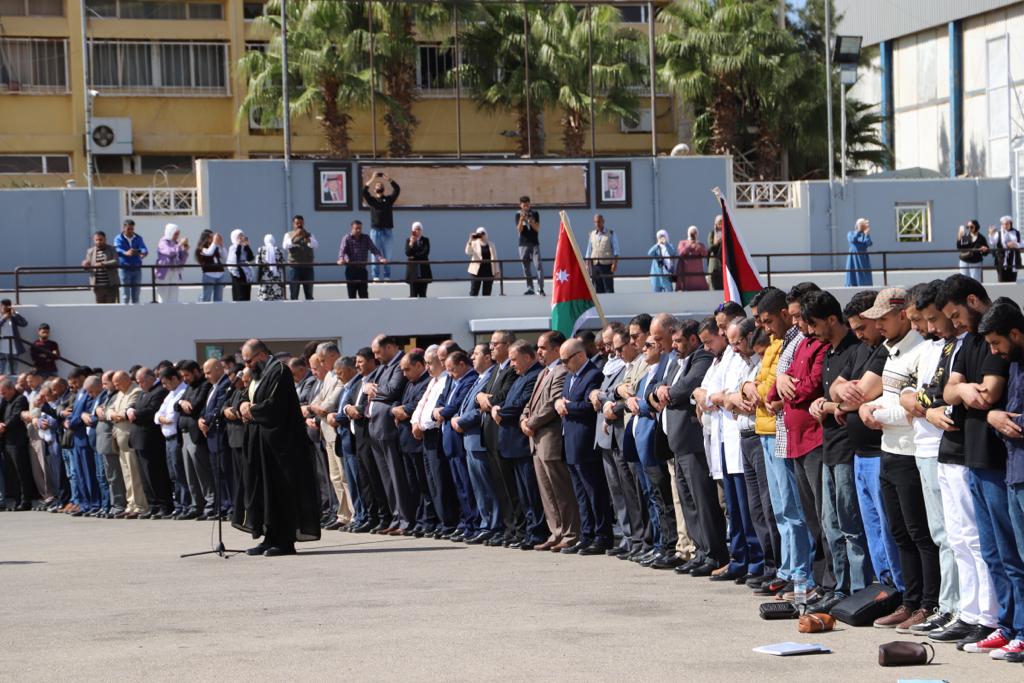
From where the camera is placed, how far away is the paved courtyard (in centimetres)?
900

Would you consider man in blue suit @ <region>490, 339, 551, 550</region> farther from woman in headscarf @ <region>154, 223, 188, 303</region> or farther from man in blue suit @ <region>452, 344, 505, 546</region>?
woman in headscarf @ <region>154, 223, 188, 303</region>

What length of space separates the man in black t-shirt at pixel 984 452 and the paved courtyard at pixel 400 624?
11.9 inches

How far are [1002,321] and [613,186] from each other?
103ft

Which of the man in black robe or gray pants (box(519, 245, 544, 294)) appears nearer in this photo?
the man in black robe

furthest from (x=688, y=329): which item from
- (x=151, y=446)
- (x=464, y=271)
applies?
(x=464, y=271)

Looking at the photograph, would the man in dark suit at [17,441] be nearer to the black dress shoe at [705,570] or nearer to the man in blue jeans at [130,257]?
the man in blue jeans at [130,257]

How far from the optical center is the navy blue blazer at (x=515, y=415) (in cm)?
1561

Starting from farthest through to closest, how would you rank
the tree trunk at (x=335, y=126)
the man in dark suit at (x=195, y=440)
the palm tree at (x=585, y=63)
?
the palm tree at (x=585, y=63) < the tree trunk at (x=335, y=126) < the man in dark suit at (x=195, y=440)

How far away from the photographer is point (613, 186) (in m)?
39.9

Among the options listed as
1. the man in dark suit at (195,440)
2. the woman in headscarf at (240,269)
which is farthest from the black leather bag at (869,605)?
the woman in headscarf at (240,269)

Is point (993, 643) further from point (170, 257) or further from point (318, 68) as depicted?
point (318, 68)

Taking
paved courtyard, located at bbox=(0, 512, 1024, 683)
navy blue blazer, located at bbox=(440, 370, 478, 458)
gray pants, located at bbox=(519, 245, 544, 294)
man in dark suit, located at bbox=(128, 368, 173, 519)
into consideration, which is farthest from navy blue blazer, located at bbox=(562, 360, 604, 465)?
gray pants, located at bbox=(519, 245, 544, 294)

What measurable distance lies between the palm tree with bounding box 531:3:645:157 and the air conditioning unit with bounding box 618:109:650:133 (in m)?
3.00

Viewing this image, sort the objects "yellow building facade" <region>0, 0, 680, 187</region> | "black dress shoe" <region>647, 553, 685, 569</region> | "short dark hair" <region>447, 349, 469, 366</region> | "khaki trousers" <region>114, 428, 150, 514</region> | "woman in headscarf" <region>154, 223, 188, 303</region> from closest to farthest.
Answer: "black dress shoe" <region>647, 553, 685, 569</region>, "short dark hair" <region>447, 349, 469, 366</region>, "khaki trousers" <region>114, 428, 150, 514</region>, "woman in headscarf" <region>154, 223, 188, 303</region>, "yellow building facade" <region>0, 0, 680, 187</region>
